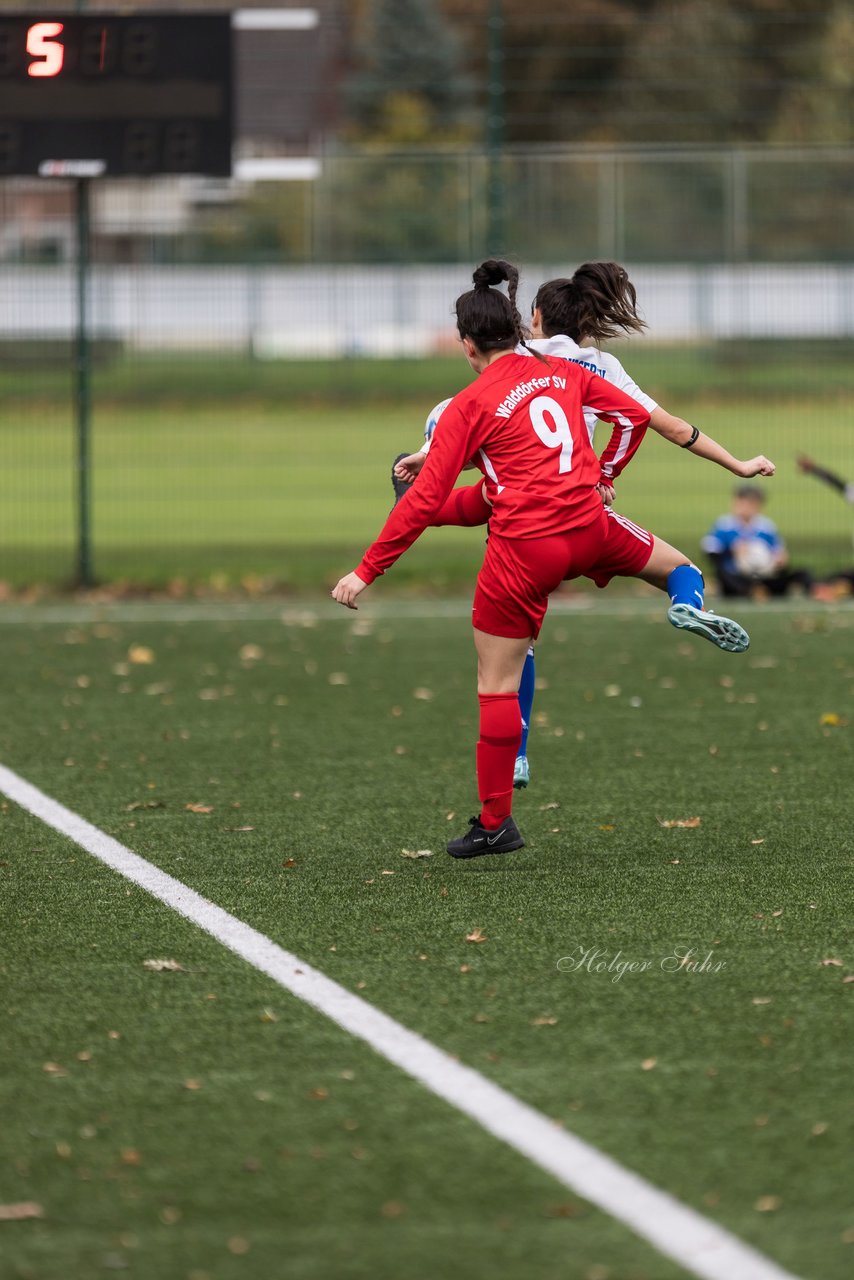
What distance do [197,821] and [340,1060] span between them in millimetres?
2798

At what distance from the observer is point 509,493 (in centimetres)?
598

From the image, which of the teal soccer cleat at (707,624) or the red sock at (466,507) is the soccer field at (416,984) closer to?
the teal soccer cleat at (707,624)

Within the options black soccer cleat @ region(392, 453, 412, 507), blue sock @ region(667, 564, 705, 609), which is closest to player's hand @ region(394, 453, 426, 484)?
black soccer cleat @ region(392, 453, 412, 507)

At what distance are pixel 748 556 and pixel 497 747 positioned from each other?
301 inches

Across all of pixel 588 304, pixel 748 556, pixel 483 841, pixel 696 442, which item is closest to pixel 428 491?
pixel 588 304

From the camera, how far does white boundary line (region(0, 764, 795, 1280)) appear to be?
3.28m

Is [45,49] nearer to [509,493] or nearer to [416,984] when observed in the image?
[509,493]

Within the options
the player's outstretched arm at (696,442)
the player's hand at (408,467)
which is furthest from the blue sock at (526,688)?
the player's outstretched arm at (696,442)

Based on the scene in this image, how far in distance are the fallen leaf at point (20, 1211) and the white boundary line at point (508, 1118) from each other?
890 mm

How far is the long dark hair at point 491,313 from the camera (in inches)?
233

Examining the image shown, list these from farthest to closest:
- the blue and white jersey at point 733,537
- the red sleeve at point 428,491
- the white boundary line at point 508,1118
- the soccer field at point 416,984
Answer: the blue and white jersey at point 733,537, the red sleeve at point 428,491, the soccer field at point 416,984, the white boundary line at point 508,1118

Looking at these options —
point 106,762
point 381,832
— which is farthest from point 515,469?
point 106,762

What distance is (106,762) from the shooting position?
26.7 feet

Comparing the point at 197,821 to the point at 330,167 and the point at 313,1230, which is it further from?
the point at 330,167
